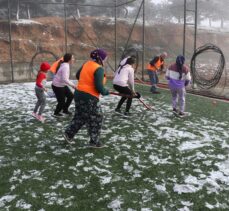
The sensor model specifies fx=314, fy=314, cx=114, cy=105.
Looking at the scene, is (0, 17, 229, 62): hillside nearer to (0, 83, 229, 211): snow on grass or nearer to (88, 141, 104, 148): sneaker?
(0, 83, 229, 211): snow on grass

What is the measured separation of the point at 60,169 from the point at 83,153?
786 millimetres

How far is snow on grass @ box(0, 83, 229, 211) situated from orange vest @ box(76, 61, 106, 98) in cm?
115

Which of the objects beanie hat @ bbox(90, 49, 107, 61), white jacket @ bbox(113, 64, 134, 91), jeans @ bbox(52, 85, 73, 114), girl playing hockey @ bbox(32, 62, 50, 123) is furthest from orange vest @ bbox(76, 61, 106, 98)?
white jacket @ bbox(113, 64, 134, 91)

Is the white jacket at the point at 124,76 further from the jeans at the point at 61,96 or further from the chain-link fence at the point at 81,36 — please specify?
the chain-link fence at the point at 81,36

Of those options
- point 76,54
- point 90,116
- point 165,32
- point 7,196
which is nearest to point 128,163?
point 90,116

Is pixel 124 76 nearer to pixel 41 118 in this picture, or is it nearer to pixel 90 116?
pixel 41 118

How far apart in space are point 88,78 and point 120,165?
1.64m

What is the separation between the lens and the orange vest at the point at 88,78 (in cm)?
562

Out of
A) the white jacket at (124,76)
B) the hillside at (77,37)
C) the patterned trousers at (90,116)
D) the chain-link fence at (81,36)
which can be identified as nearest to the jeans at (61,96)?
the white jacket at (124,76)

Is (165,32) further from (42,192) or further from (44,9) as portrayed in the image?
(42,192)

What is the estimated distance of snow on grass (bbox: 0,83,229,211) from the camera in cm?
414

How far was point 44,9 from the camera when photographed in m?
43.8

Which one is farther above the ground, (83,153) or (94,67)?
(94,67)

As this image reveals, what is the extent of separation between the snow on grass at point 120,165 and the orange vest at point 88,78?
1.15m
